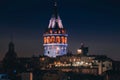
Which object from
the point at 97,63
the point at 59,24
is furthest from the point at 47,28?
the point at 97,63

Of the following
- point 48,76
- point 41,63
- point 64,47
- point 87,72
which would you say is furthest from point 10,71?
point 64,47

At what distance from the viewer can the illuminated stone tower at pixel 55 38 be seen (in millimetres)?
147500

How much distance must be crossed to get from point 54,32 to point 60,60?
12349 mm

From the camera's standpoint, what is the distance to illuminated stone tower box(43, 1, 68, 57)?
147500mm

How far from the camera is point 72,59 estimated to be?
447ft

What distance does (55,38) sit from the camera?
488 feet

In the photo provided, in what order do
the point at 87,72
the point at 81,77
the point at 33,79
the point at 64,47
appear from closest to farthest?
the point at 33,79 < the point at 81,77 < the point at 87,72 < the point at 64,47

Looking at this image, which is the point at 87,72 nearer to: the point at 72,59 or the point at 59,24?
the point at 72,59

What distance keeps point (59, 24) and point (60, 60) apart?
13.8m

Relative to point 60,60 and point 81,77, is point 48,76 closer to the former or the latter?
point 81,77

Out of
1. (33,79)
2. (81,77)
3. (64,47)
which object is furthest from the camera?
(64,47)

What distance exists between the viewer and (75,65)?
13350cm

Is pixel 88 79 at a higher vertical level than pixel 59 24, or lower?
lower

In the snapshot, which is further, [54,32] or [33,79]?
[54,32]
